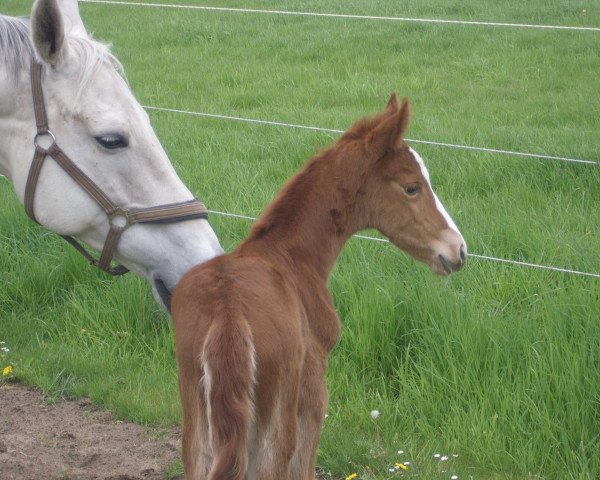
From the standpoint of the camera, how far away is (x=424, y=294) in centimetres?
420

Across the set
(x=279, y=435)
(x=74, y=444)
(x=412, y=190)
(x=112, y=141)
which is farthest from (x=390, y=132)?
(x=74, y=444)

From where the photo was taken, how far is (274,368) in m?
2.41

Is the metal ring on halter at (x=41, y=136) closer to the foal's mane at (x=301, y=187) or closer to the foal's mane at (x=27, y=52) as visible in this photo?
the foal's mane at (x=27, y=52)

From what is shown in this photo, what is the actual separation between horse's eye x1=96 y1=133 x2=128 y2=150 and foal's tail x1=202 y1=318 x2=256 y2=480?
3.10ft

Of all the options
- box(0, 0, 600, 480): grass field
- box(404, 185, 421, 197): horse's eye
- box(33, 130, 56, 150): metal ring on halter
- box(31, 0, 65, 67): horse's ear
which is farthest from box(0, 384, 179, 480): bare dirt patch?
box(31, 0, 65, 67): horse's ear

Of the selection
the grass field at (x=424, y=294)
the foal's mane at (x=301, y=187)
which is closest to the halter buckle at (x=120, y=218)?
the foal's mane at (x=301, y=187)

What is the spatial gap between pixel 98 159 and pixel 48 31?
440 millimetres

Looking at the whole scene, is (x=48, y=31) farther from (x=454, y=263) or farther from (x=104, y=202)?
(x=454, y=263)

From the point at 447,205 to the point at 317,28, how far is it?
278 inches

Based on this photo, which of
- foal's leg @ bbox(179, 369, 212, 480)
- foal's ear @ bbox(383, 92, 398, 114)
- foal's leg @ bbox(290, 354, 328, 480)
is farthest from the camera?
foal's ear @ bbox(383, 92, 398, 114)

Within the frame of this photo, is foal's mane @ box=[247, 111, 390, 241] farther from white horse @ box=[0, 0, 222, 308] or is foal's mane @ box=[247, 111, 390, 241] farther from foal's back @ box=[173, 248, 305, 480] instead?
foal's back @ box=[173, 248, 305, 480]

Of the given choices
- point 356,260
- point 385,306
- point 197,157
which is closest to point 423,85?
point 197,157

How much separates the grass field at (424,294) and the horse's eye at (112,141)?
1497 mm

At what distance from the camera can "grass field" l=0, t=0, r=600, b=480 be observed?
141 inches
